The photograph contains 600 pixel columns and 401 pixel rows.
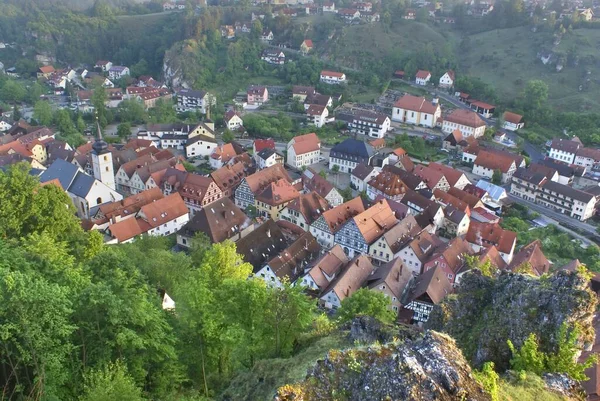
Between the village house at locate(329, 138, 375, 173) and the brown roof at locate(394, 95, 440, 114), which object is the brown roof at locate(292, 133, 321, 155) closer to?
the village house at locate(329, 138, 375, 173)

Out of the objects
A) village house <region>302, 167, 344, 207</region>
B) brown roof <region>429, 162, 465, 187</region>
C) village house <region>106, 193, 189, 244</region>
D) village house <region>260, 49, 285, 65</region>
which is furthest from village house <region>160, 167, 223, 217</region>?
village house <region>260, 49, 285, 65</region>

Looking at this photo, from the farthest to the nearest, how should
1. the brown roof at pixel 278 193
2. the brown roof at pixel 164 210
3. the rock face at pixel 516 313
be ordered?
the brown roof at pixel 278 193
the brown roof at pixel 164 210
the rock face at pixel 516 313

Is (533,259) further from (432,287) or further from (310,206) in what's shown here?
(310,206)

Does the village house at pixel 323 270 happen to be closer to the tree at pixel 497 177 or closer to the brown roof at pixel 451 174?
the brown roof at pixel 451 174

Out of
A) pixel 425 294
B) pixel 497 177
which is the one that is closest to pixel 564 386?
pixel 425 294

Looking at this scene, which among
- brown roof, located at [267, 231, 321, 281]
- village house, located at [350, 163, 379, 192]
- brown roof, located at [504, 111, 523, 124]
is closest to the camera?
brown roof, located at [267, 231, 321, 281]

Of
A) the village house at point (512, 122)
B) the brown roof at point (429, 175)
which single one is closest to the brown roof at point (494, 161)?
the brown roof at point (429, 175)
